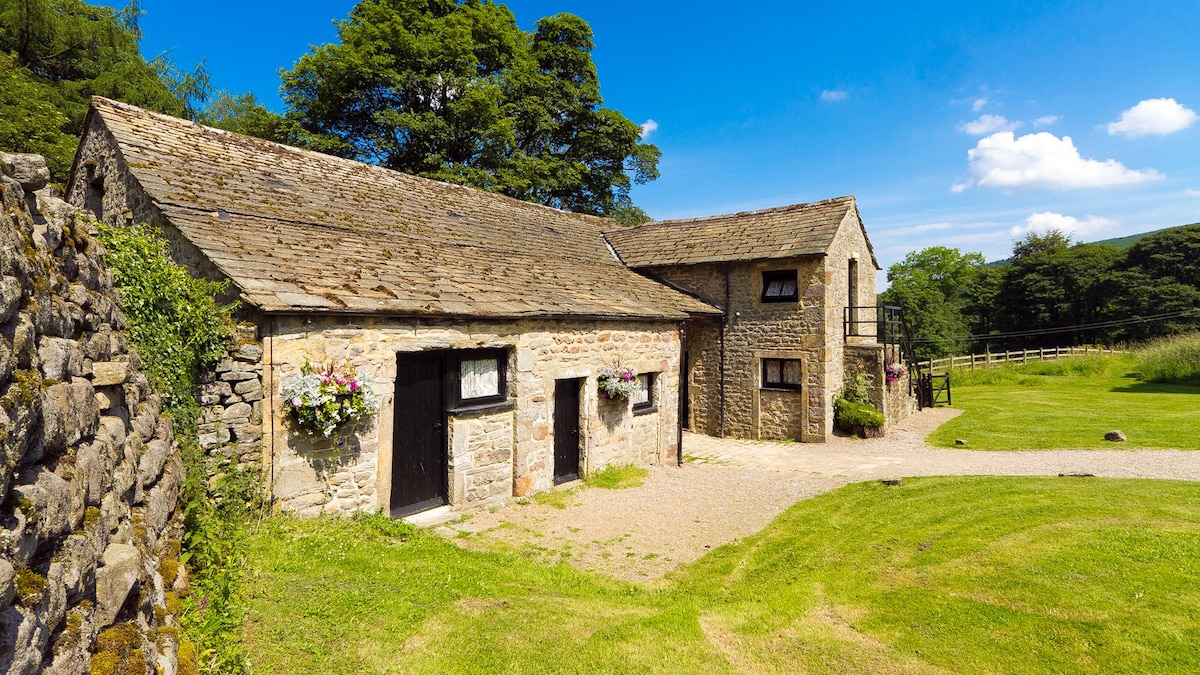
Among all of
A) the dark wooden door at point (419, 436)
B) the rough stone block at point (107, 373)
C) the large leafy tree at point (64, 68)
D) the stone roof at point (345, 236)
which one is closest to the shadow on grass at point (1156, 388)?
the stone roof at point (345, 236)

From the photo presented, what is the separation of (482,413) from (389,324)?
215 centimetres

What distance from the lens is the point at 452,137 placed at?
23906 mm

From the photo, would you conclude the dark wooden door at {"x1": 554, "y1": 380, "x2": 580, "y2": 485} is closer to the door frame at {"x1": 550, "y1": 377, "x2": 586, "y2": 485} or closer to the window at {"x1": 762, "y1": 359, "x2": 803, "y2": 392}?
the door frame at {"x1": 550, "y1": 377, "x2": 586, "y2": 485}

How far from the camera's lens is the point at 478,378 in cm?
926

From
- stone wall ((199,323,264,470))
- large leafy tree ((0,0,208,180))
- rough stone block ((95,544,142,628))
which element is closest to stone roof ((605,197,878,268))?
stone wall ((199,323,264,470))

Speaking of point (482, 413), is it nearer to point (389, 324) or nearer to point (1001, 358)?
point (389, 324)

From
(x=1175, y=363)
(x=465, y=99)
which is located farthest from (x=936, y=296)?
(x=465, y=99)

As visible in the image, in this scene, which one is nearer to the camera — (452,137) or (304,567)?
(304,567)

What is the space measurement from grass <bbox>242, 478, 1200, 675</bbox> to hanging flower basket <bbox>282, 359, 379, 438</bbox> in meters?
1.22

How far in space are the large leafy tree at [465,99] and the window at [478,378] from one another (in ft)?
50.2

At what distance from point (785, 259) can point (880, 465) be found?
5982 millimetres

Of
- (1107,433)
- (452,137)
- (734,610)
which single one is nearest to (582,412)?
(734,610)

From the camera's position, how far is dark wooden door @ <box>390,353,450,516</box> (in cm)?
838

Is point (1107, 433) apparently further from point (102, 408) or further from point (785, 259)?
point (102, 408)
